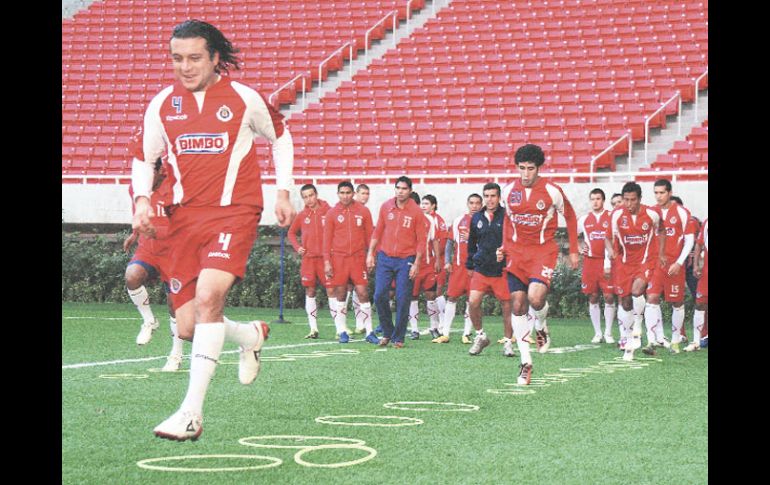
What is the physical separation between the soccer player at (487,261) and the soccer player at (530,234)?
2.62 meters

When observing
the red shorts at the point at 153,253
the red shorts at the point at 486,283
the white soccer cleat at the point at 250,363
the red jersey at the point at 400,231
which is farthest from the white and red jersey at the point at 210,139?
the red jersey at the point at 400,231

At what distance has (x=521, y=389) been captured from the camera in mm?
9703

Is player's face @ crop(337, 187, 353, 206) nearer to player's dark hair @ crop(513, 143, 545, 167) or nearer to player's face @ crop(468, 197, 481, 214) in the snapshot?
player's face @ crop(468, 197, 481, 214)

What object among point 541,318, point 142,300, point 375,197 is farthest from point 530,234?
point 375,197

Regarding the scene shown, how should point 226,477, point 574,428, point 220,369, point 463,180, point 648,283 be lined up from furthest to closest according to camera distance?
point 463,180
point 648,283
point 220,369
point 574,428
point 226,477

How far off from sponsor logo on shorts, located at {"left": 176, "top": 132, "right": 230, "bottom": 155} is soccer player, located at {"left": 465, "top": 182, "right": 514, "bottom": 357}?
7381 mm

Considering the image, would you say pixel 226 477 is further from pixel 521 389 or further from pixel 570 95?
pixel 570 95

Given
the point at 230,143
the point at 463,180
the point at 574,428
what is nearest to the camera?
the point at 230,143

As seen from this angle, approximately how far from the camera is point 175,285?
6.88m

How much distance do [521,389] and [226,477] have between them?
4.61m

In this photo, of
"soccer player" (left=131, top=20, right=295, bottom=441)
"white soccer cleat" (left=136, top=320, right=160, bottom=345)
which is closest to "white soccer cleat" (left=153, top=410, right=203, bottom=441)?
"soccer player" (left=131, top=20, right=295, bottom=441)

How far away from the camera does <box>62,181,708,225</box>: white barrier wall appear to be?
2081 cm
